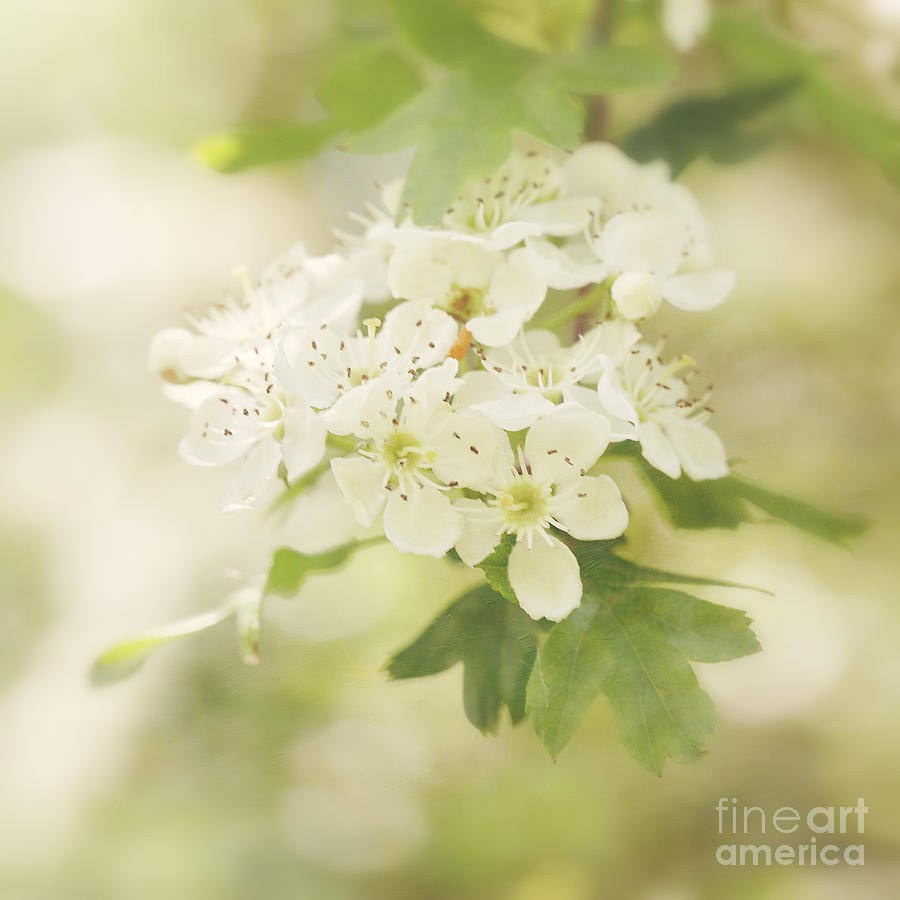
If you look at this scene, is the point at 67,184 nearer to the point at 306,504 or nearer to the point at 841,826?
the point at 306,504

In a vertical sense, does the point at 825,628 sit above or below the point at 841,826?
above

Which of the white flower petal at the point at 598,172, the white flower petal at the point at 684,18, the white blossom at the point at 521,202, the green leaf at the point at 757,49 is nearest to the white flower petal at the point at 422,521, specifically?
the white blossom at the point at 521,202

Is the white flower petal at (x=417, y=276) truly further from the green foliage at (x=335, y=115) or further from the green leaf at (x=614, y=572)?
the green foliage at (x=335, y=115)

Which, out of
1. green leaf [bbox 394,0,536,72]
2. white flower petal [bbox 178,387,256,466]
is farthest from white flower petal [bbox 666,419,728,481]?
green leaf [bbox 394,0,536,72]

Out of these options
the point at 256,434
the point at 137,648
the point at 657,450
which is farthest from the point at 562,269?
the point at 137,648

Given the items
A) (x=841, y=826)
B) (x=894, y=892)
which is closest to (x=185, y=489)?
(x=841, y=826)

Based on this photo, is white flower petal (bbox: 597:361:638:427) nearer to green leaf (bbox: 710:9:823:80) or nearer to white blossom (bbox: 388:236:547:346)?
white blossom (bbox: 388:236:547:346)

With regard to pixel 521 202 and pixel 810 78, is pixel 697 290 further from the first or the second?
pixel 810 78
